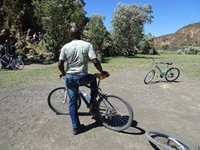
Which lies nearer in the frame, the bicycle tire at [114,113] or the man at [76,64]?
the man at [76,64]

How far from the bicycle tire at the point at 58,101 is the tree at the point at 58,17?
42.4 feet

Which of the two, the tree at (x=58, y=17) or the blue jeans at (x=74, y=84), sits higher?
the tree at (x=58, y=17)

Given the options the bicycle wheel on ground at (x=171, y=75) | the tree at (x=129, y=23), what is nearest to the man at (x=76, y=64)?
the bicycle wheel on ground at (x=171, y=75)

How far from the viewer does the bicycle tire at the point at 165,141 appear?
428 cm

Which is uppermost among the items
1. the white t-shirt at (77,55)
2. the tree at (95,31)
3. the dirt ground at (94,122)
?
the tree at (95,31)

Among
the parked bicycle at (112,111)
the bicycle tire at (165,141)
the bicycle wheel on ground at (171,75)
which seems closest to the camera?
the bicycle tire at (165,141)

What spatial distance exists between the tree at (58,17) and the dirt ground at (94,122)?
1019 centimetres

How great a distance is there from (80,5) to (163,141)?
1621 cm

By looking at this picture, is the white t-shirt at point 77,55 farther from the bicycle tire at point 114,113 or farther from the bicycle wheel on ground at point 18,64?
the bicycle wheel on ground at point 18,64

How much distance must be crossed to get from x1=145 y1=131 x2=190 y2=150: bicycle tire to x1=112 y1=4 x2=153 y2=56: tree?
1955cm

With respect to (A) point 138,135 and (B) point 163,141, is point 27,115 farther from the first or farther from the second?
(B) point 163,141

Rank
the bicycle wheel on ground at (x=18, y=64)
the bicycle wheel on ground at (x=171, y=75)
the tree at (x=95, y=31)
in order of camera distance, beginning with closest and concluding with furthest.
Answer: the bicycle wheel on ground at (x=171, y=75)
the bicycle wheel on ground at (x=18, y=64)
the tree at (x=95, y=31)

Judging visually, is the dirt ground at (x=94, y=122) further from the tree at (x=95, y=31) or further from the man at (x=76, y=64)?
the tree at (x=95, y=31)

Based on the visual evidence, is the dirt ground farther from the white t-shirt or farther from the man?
the white t-shirt
